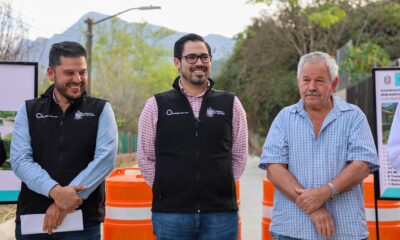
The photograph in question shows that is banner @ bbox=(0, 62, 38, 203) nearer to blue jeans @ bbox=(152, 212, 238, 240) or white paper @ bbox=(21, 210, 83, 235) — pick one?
white paper @ bbox=(21, 210, 83, 235)

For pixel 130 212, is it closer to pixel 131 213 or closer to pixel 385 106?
pixel 131 213

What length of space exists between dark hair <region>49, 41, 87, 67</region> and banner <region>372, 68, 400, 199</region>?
8.23ft

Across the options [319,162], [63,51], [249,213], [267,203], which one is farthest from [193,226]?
[249,213]

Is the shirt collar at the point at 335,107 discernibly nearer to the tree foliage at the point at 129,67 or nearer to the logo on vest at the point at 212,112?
the logo on vest at the point at 212,112

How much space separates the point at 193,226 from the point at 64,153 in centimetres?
93

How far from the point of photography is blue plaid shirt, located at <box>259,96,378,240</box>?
124 inches

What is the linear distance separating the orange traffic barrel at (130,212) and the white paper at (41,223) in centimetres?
140

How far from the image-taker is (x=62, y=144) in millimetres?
3285

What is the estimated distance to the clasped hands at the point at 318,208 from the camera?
10.1 ft

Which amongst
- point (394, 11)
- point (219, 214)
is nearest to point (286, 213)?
point (219, 214)

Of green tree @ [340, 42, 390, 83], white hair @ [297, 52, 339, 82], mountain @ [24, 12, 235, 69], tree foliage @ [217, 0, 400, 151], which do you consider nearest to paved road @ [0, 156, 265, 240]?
mountain @ [24, 12, 235, 69]

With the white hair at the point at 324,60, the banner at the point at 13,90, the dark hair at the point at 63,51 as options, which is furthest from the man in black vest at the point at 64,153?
the white hair at the point at 324,60

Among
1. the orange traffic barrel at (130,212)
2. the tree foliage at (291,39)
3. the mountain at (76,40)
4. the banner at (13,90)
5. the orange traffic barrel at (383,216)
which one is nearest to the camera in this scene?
the banner at (13,90)

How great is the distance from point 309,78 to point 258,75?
26.4 m
